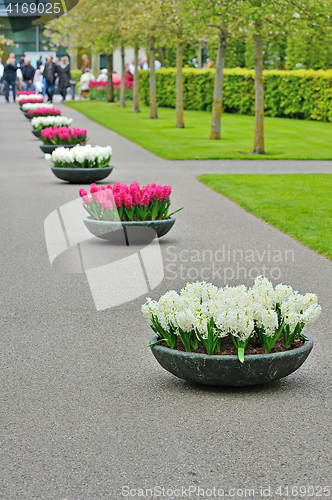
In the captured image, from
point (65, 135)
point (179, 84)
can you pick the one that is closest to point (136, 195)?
point (65, 135)

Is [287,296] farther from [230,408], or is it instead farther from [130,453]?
[130,453]

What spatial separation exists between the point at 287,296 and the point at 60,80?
37.8 m

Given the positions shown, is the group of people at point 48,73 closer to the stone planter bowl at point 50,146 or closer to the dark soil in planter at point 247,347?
the stone planter bowl at point 50,146

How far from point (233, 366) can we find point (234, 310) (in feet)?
0.95

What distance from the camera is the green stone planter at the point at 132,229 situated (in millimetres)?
8781

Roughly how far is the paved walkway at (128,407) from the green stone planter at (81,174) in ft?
19.9

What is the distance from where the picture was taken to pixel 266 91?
3481cm

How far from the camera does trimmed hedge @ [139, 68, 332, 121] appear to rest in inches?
1243

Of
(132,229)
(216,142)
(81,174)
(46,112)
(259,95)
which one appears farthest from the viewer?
(46,112)

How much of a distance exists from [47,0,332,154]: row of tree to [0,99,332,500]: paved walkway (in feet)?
30.9

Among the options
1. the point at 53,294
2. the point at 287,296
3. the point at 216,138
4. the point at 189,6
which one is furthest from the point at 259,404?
the point at 216,138

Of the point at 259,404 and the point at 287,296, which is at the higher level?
the point at 287,296

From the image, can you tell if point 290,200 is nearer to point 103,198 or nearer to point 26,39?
point 103,198

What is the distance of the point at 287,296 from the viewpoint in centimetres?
457
